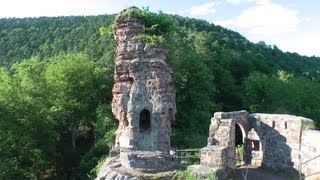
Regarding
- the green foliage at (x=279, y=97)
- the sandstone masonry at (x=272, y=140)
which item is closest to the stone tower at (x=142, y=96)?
the sandstone masonry at (x=272, y=140)

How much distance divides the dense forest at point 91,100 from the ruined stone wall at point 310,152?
8.09 metres

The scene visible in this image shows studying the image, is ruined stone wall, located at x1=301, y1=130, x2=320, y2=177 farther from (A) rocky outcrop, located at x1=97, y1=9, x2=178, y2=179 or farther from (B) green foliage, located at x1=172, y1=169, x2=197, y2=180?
A: (A) rocky outcrop, located at x1=97, y1=9, x2=178, y2=179

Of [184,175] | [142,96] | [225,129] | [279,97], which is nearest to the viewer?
[184,175]

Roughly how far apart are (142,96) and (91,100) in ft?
49.7

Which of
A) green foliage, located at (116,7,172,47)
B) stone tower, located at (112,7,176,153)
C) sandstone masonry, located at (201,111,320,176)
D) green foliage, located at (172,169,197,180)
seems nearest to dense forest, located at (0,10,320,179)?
green foliage, located at (116,7,172,47)

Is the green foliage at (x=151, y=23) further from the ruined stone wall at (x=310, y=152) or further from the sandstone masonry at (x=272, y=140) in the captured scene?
the ruined stone wall at (x=310, y=152)

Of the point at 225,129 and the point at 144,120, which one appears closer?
the point at 225,129

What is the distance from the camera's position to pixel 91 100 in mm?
35938

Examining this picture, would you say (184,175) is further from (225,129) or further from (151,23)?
(151,23)

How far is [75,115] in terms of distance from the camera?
3475 cm

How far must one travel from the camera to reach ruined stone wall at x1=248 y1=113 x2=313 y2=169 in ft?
68.1

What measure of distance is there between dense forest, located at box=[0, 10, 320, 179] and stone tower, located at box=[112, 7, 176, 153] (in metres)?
1.85

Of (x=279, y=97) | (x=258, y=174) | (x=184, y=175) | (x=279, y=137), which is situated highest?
(x=279, y=97)

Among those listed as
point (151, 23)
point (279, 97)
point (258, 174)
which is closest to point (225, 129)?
point (258, 174)
